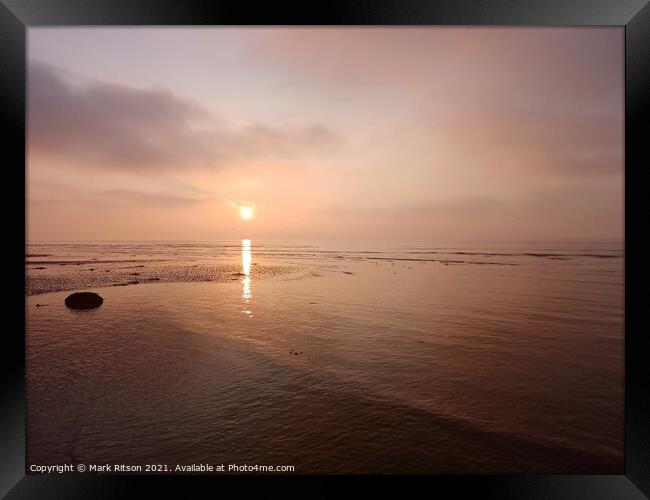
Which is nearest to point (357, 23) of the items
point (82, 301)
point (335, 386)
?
point (335, 386)

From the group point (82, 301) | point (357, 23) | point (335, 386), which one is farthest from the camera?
point (82, 301)

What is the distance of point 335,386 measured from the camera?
15.9 feet

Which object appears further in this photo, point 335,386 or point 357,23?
point 335,386

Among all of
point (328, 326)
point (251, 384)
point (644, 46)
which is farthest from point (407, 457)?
point (644, 46)

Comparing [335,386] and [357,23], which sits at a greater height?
[357,23]

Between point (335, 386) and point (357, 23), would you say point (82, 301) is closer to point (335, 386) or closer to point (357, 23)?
point (335, 386)

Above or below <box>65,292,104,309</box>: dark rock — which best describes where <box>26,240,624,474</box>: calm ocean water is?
below

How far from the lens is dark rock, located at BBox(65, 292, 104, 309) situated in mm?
9477

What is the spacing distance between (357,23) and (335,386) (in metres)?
5.33

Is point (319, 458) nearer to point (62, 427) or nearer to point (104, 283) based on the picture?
point (62, 427)

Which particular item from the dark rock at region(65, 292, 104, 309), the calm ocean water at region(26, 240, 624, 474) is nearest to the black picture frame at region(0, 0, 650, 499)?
the calm ocean water at region(26, 240, 624, 474)

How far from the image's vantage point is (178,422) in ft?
12.9

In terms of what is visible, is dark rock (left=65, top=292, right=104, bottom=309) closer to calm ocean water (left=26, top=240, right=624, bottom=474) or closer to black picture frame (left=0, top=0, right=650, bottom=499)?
calm ocean water (left=26, top=240, right=624, bottom=474)

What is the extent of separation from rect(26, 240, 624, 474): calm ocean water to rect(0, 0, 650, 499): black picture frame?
0.21 metres
